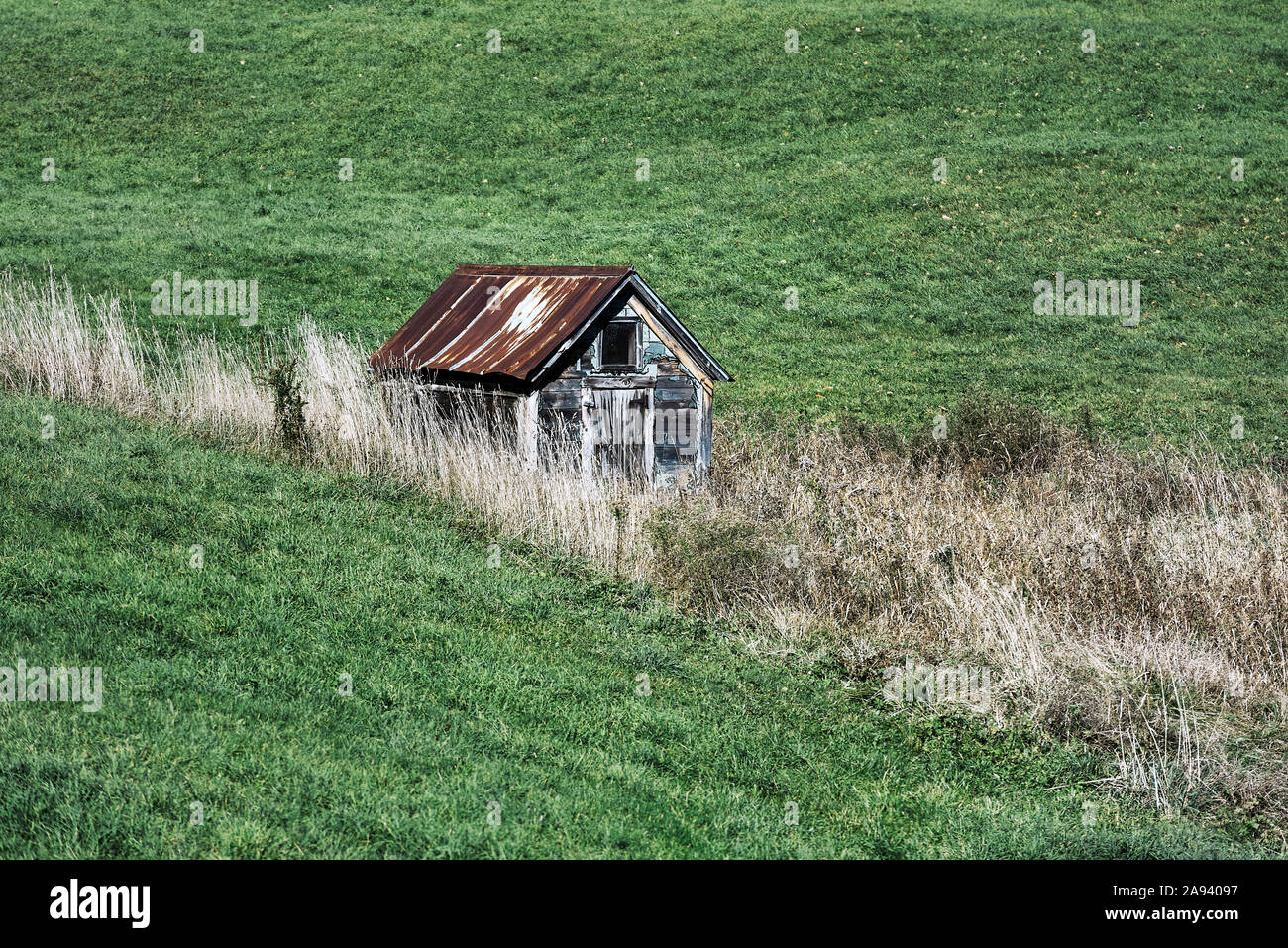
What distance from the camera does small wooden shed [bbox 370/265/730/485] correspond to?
466 inches

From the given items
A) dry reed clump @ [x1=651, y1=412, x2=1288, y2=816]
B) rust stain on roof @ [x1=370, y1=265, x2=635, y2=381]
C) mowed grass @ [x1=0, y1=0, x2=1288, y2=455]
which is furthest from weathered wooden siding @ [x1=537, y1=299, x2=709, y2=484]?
mowed grass @ [x1=0, y1=0, x2=1288, y2=455]

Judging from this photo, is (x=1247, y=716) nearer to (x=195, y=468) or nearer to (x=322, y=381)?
(x=195, y=468)

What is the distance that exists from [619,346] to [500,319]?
5.22ft

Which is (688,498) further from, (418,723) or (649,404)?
(418,723)

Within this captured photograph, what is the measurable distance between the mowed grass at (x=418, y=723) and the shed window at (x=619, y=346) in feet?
11.0

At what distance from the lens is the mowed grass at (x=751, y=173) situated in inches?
859

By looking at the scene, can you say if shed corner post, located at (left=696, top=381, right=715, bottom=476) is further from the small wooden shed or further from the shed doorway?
the shed doorway

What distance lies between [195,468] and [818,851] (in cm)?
706

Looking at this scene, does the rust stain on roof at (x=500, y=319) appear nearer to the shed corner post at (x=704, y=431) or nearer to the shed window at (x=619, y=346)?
the shed window at (x=619, y=346)

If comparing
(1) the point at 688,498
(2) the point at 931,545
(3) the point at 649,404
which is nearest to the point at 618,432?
(3) the point at 649,404

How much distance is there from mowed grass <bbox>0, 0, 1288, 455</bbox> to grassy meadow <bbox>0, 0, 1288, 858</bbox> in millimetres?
157
